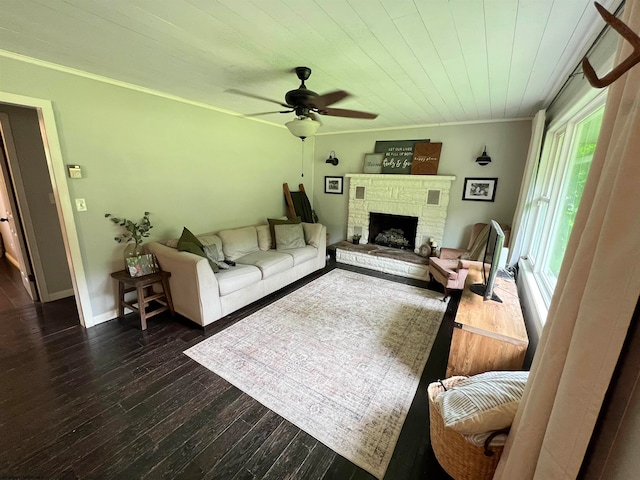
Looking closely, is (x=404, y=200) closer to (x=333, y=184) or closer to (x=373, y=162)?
(x=373, y=162)

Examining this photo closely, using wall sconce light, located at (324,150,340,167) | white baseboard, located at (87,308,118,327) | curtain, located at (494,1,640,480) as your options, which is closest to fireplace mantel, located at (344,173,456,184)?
wall sconce light, located at (324,150,340,167)

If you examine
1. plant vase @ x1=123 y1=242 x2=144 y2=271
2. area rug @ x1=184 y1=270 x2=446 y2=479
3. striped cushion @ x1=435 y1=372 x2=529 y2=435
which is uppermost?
plant vase @ x1=123 y1=242 x2=144 y2=271

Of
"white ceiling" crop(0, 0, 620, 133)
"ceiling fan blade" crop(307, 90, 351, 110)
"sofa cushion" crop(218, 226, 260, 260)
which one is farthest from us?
"sofa cushion" crop(218, 226, 260, 260)

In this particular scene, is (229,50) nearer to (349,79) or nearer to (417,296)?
(349,79)

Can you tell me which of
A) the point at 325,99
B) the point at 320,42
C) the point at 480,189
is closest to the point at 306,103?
the point at 325,99

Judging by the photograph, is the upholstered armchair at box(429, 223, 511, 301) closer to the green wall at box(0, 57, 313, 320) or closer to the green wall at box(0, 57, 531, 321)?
the green wall at box(0, 57, 531, 321)

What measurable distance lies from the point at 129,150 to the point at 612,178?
3.53m

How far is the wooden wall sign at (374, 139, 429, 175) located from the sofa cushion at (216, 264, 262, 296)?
2.98 m

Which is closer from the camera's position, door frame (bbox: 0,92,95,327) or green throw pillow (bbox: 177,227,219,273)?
door frame (bbox: 0,92,95,327)

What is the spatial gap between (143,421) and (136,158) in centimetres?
250

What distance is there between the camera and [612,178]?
61 centimetres

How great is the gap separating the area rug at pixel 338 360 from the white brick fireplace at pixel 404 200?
4.89 ft

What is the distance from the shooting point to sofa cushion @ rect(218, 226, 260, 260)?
351 cm

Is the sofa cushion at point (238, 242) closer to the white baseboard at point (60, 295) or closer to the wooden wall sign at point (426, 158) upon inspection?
the white baseboard at point (60, 295)
